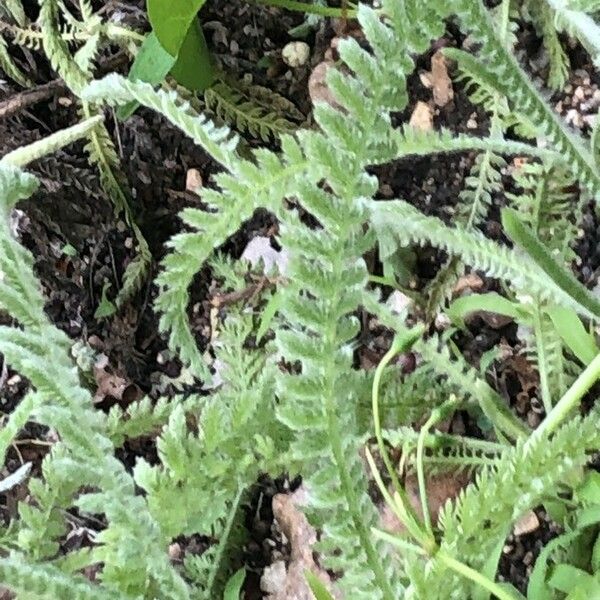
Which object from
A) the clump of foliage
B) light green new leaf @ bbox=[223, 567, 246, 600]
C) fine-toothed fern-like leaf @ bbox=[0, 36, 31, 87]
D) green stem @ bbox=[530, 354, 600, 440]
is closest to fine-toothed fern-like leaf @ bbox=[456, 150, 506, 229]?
the clump of foliage

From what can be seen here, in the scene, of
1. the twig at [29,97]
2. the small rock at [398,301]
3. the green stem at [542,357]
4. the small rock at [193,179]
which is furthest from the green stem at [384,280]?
the twig at [29,97]

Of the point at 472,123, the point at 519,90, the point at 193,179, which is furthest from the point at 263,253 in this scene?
the point at 519,90

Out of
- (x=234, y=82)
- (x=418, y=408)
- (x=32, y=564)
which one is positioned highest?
(x=234, y=82)

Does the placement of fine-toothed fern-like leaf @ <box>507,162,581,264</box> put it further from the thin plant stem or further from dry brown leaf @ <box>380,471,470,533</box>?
the thin plant stem

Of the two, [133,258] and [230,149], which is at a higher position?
[230,149]

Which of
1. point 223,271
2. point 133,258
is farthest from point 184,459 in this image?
point 133,258

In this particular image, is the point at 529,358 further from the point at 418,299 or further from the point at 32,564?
the point at 32,564

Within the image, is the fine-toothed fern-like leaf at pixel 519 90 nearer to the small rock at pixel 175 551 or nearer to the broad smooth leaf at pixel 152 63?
the broad smooth leaf at pixel 152 63
